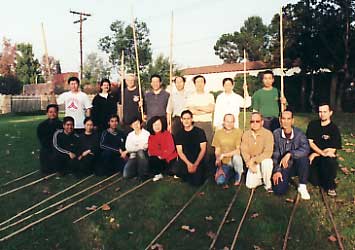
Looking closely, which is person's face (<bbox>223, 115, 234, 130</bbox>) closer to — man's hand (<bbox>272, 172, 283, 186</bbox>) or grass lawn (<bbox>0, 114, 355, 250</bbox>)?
grass lawn (<bbox>0, 114, 355, 250</bbox>)

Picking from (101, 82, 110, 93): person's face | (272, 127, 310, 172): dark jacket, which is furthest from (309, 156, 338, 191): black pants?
(101, 82, 110, 93): person's face

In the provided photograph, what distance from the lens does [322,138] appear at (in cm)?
688

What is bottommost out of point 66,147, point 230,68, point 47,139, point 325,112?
point 66,147

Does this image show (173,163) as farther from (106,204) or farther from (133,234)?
(133,234)

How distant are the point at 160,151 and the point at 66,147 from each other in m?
1.78

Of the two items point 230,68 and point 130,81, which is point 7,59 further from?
point 130,81

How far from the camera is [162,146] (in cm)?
768

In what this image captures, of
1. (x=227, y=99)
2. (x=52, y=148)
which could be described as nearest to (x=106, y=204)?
A: (x=52, y=148)

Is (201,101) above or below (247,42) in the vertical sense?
below

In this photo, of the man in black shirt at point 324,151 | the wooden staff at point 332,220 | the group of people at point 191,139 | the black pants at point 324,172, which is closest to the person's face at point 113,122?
the group of people at point 191,139

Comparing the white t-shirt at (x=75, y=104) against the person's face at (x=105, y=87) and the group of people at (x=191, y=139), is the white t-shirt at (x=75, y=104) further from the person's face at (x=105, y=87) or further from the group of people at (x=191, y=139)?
the person's face at (x=105, y=87)

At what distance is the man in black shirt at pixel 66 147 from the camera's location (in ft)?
26.6

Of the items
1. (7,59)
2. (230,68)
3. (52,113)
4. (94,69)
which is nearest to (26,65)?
(7,59)

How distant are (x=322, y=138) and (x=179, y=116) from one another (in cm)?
265
